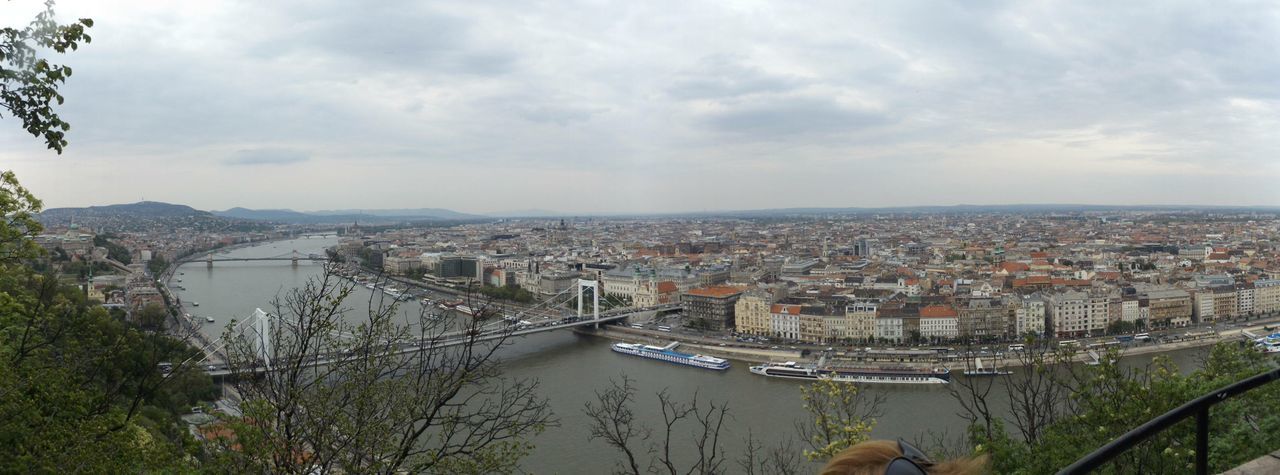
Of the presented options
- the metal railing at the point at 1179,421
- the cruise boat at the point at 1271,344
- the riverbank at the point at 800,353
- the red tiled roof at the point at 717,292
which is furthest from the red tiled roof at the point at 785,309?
the metal railing at the point at 1179,421

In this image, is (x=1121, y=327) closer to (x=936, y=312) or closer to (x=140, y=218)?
(x=936, y=312)

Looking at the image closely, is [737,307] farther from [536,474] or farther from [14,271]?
[14,271]

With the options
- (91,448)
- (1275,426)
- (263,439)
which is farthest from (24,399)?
(1275,426)

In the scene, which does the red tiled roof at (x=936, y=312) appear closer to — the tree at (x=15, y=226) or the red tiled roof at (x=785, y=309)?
the red tiled roof at (x=785, y=309)

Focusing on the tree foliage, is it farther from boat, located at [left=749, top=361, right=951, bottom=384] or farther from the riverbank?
the riverbank

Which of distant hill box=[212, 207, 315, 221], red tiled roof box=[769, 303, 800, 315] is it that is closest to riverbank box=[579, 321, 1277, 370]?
red tiled roof box=[769, 303, 800, 315]
